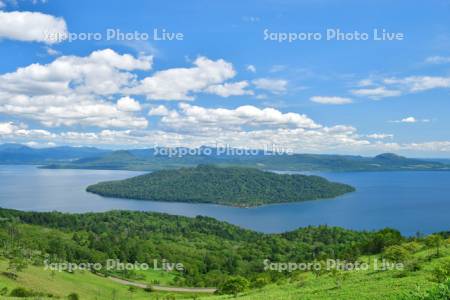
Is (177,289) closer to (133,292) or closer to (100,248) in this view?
(133,292)

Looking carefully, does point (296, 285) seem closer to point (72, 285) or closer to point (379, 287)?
point (379, 287)

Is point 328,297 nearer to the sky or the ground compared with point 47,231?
nearer to the sky

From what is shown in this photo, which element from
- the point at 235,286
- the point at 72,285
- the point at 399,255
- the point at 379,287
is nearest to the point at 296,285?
the point at 235,286

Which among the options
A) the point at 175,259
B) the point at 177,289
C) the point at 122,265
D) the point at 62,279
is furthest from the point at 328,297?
the point at 175,259

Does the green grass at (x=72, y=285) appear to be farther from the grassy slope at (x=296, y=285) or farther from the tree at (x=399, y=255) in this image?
the tree at (x=399, y=255)

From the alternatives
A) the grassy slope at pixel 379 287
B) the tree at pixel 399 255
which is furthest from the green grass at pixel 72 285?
the grassy slope at pixel 379 287

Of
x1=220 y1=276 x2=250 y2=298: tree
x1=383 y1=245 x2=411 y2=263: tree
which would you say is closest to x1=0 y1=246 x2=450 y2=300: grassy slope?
x1=383 y1=245 x2=411 y2=263: tree

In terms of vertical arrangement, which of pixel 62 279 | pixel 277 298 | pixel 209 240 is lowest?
pixel 209 240

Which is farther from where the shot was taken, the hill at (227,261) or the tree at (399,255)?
the tree at (399,255)

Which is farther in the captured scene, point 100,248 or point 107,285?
point 100,248

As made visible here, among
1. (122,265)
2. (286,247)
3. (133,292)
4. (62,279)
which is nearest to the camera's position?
(62,279)

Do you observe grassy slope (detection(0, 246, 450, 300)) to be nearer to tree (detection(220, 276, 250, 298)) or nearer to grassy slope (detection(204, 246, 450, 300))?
grassy slope (detection(204, 246, 450, 300))
